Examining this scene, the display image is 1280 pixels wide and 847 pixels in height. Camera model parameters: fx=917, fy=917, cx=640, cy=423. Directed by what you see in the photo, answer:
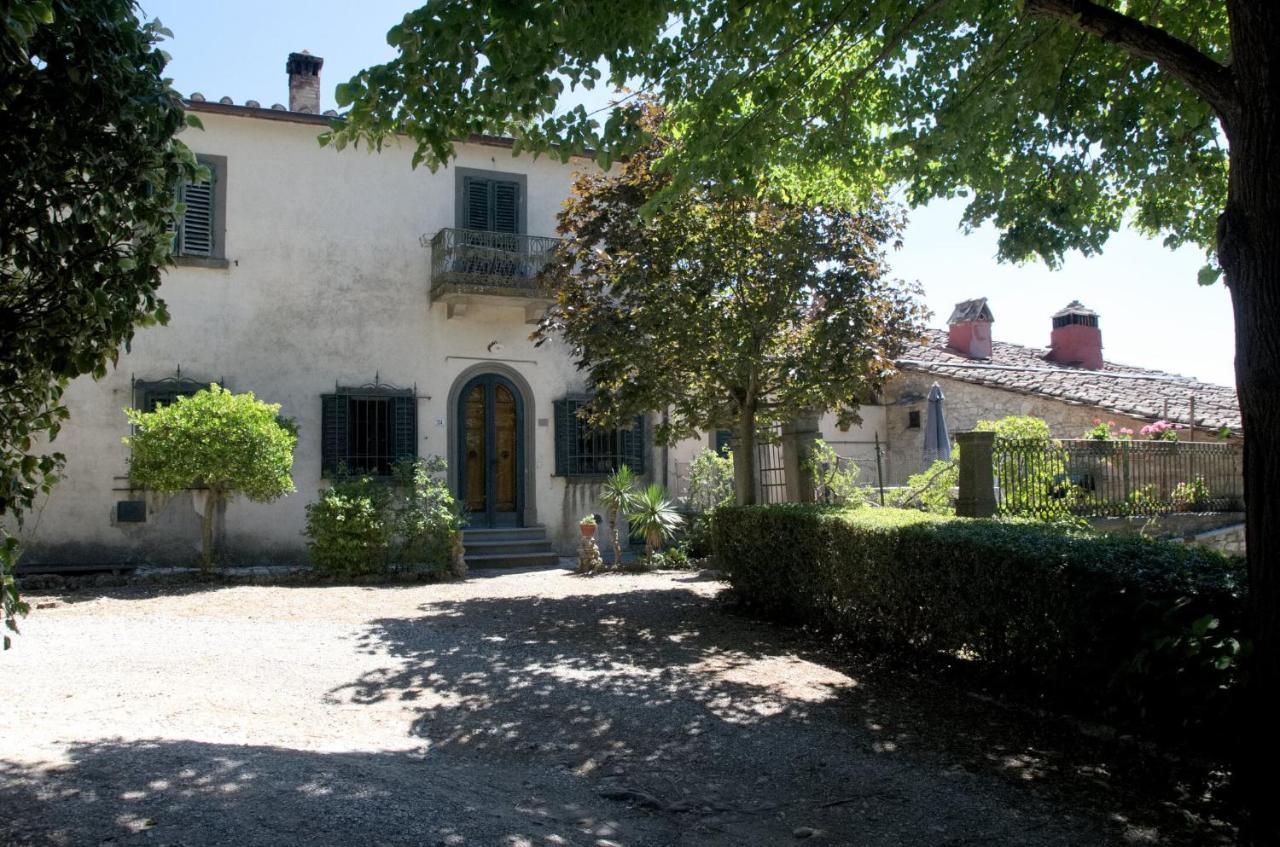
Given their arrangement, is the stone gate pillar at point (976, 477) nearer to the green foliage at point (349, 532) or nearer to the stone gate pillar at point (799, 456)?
the stone gate pillar at point (799, 456)

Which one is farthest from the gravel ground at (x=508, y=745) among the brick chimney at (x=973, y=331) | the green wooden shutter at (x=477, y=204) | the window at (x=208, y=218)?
the brick chimney at (x=973, y=331)

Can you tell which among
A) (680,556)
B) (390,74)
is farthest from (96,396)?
(390,74)

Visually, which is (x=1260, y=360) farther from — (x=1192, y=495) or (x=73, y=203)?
(x=1192, y=495)

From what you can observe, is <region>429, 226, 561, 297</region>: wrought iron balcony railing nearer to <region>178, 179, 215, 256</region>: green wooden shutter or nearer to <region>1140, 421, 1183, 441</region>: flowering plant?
<region>178, 179, 215, 256</region>: green wooden shutter

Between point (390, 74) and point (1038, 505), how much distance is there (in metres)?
10.0

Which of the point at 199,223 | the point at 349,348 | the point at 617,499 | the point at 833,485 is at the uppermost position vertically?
the point at 199,223

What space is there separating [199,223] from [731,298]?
843 centimetres

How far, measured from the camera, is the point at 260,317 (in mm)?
13641

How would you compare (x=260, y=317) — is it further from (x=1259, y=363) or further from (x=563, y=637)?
(x=1259, y=363)

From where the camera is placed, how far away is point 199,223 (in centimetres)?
1342

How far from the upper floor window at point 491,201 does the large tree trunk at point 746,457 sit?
19.9 feet

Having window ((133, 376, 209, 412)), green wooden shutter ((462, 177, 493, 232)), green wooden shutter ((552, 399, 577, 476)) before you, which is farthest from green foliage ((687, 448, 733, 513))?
window ((133, 376, 209, 412))

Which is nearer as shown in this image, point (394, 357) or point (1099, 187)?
point (1099, 187)

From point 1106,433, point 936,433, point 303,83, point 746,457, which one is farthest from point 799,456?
point 303,83
